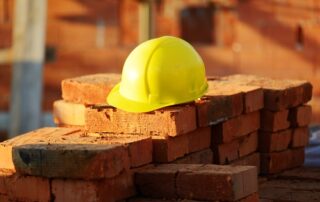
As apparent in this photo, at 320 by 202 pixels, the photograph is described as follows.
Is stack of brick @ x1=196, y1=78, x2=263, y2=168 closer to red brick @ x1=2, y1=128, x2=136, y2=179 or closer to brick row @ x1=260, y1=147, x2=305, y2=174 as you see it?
brick row @ x1=260, y1=147, x2=305, y2=174

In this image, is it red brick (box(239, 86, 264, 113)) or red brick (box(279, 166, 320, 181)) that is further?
red brick (box(279, 166, 320, 181))

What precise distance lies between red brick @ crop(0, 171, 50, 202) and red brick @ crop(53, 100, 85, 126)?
1.13 metres

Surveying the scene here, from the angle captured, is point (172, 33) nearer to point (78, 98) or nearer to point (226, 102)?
point (78, 98)

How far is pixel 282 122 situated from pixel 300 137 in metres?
0.33

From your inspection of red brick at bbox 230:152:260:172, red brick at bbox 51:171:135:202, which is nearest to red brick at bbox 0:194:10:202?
red brick at bbox 51:171:135:202

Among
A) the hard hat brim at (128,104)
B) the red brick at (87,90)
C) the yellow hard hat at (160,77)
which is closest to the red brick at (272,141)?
the yellow hard hat at (160,77)

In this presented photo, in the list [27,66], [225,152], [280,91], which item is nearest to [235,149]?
[225,152]

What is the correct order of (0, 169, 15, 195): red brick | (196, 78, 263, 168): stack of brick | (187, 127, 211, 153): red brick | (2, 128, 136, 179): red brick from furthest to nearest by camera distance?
(196, 78, 263, 168): stack of brick
(187, 127, 211, 153): red brick
(0, 169, 15, 195): red brick
(2, 128, 136, 179): red brick

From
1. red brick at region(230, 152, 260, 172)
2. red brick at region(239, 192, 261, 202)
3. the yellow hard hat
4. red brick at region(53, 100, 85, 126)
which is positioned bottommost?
red brick at region(230, 152, 260, 172)

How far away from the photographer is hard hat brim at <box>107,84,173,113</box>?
5.35 m

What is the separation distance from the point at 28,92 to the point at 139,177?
6.21 meters

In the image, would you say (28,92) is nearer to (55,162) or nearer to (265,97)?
(265,97)

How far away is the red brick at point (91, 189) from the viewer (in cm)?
465

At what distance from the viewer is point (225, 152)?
5887 mm
